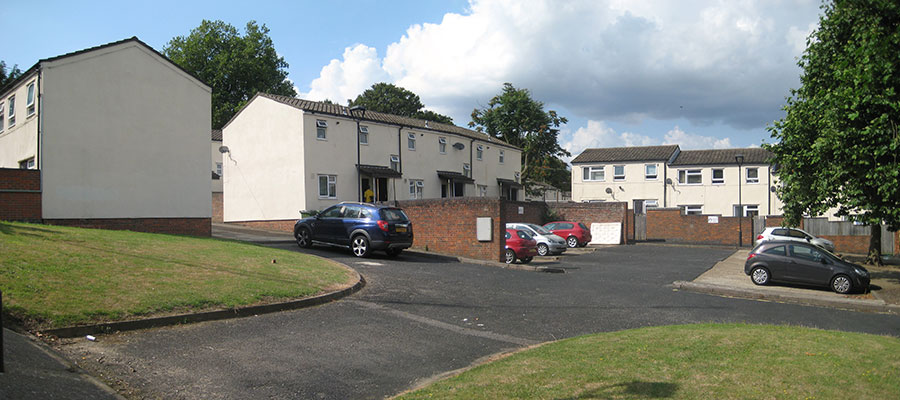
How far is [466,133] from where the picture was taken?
42781 millimetres

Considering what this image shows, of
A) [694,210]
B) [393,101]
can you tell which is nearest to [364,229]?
[694,210]

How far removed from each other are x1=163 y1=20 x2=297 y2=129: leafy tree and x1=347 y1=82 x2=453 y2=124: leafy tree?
1188 cm

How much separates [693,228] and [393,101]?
39618 mm

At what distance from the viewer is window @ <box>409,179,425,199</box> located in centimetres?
3619

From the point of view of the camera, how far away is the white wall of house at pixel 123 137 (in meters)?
18.3

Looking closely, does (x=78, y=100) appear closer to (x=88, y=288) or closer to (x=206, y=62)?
(x=88, y=288)

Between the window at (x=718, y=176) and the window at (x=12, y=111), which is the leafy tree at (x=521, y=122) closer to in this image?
the window at (x=718, y=176)

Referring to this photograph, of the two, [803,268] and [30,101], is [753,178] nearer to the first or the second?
[803,268]

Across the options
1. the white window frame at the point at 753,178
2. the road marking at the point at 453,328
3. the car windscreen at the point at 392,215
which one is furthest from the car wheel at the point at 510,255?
the white window frame at the point at 753,178

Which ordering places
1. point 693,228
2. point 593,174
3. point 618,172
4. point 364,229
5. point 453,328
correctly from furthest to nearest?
1. point 593,174
2. point 618,172
3. point 693,228
4. point 364,229
5. point 453,328

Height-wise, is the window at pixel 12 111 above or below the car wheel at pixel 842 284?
above

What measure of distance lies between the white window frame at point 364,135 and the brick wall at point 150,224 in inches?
483

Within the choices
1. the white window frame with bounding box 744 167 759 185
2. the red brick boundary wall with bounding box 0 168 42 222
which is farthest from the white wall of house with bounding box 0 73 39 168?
the white window frame with bounding box 744 167 759 185

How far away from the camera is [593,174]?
1893 inches
